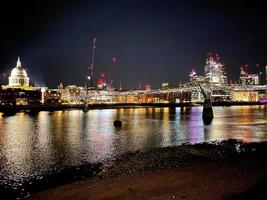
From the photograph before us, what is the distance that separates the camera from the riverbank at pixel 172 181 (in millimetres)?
14070

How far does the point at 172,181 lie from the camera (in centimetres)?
1627

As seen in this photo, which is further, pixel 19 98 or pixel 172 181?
pixel 19 98

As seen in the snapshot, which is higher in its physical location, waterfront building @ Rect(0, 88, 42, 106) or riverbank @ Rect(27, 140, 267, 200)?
waterfront building @ Rect(0, 88, 42, 106)

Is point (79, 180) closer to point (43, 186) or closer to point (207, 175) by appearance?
point (43, 186)

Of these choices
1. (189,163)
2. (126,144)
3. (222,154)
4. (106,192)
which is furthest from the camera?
(126,144)

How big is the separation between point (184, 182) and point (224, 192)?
2490 millimetres

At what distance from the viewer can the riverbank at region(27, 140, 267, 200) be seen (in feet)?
46.2

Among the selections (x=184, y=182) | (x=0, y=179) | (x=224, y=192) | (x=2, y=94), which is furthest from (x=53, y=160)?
(x=2, y=94)

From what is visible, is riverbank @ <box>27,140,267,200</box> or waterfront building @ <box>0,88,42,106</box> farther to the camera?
waterfront building @ <box>0,88,42,106</box>

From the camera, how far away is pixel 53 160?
84.2 ft

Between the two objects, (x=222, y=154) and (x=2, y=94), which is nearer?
(x=222, y=154)

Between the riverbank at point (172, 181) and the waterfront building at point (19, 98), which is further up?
Answer: the waterfront building at point (19, 98)

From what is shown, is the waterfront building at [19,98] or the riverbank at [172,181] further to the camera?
the waterfront building at [19,98]

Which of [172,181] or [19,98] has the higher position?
[19,98]
